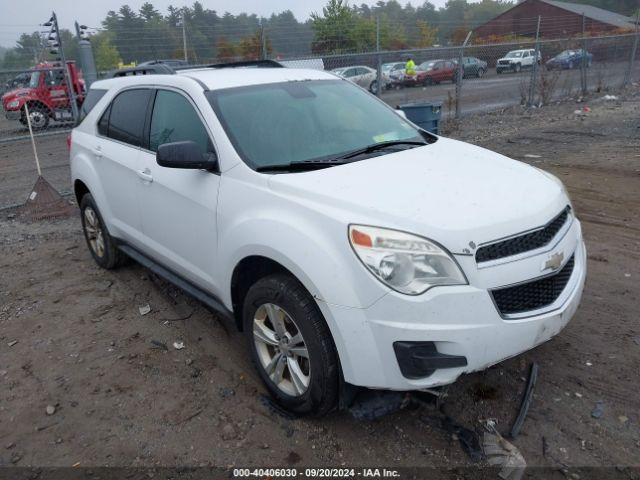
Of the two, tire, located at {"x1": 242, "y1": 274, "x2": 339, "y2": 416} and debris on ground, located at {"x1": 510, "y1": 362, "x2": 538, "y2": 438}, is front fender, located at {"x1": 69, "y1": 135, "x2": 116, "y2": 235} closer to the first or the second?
tire, located at {"x1": 242, "y1": 274, "x2": 339, "y2": 416}

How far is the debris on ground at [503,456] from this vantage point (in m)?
2.51

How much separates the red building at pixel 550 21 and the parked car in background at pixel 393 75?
A: 22537 mm

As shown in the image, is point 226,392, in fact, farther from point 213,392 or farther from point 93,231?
point 93,231

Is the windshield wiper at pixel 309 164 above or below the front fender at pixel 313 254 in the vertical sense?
above

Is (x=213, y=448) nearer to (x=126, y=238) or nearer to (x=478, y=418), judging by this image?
(x=478, y=418)

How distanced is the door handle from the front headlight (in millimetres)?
1994

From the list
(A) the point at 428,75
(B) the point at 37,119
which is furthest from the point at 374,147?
(A) the point at 428,75

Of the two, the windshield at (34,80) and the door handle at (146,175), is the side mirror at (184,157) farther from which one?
the windshield at (34,80)

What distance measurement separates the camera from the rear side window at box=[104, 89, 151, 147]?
409 cm

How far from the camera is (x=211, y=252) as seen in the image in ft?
10.7

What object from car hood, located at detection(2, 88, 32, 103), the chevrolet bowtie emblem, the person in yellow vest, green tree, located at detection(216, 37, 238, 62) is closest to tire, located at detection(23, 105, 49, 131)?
car hood, located at detection(2, 88, 32, 103)

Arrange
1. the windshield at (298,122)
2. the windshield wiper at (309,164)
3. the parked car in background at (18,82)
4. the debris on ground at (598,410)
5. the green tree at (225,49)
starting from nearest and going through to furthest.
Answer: the debris on ground at (598,410) → the windshield wiper at (309,164) → the windshield at (298,122) → the parked car in background at (18,82) → the green tree at (225,49)

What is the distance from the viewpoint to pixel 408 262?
7.82ft

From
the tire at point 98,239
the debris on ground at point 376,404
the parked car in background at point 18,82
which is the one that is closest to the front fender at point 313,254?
the debris on ground at point 376,404
